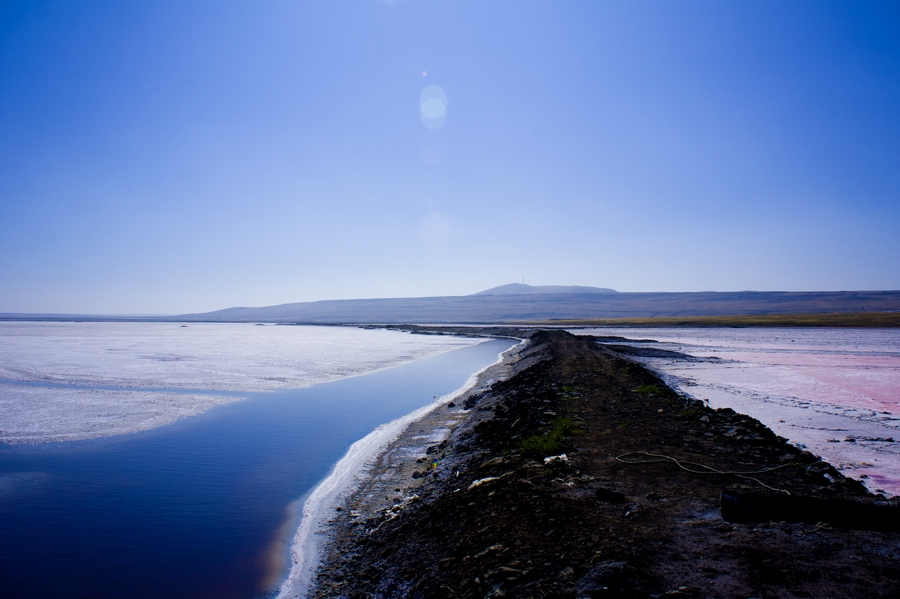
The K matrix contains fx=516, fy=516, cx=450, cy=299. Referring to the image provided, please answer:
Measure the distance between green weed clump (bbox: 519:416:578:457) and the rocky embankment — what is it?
0.12 ft

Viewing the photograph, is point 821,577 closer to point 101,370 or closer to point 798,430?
point 798,430

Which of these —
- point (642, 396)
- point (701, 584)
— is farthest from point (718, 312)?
point (701, 584)

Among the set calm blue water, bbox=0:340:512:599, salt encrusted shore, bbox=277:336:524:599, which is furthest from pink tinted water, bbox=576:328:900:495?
calm blue water, bbox=0:340:512:599

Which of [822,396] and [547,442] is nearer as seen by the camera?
[547,442]

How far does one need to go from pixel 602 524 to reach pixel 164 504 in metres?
6.22

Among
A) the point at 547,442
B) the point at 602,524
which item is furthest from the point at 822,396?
the point at 602,524

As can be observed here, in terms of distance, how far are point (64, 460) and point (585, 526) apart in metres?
9.51

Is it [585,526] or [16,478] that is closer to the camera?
[585,526]

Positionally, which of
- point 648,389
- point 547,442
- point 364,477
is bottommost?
point 364,477

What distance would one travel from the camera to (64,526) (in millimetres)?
6762

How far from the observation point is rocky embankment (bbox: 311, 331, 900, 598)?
13.7 feet

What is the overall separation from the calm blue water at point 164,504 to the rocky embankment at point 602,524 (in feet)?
4.05

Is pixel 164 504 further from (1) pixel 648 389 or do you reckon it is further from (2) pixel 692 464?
(1) pixel 648 389

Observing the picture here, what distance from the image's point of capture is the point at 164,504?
24.8 ft
